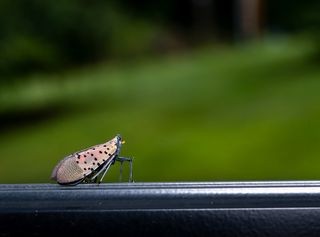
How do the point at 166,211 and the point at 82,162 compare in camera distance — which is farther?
the point at 82,162

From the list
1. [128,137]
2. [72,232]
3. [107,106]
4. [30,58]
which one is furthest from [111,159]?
[107,106]

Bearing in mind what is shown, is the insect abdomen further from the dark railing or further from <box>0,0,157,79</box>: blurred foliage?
<box>0,0,157,79</box>: blurred foliage

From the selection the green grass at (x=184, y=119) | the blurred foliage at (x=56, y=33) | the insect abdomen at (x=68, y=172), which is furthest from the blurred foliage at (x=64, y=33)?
the insect abdomen at (x=68, y=172)

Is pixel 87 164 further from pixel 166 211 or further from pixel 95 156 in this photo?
pixel 166 211

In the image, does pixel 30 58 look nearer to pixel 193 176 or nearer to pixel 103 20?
pixel 103 20

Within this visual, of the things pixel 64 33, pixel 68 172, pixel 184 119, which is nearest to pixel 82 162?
pixel 68 172

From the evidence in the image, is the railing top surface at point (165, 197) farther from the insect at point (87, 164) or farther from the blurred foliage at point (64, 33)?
the blurred foliage at point (64, 33)

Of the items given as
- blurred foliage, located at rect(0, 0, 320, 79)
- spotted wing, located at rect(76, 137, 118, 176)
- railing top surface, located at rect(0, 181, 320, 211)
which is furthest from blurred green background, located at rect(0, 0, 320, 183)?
railing top surface, located at rect(0, 181, 320, 211)
